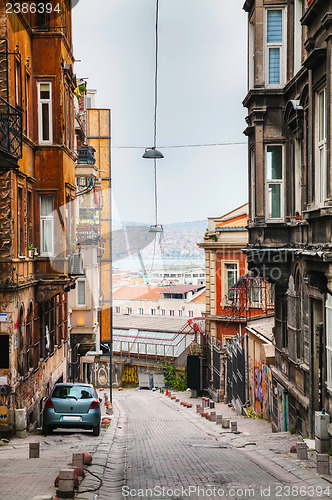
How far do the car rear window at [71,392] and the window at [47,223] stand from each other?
4.37 metres

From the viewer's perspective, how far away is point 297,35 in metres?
17.0

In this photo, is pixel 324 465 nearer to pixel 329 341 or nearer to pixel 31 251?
pixel 329 341

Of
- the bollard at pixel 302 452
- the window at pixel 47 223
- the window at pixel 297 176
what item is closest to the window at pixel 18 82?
the window at pixel 47 223

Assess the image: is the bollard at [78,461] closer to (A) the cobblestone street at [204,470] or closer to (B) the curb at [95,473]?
(B) the curb at [95,473]

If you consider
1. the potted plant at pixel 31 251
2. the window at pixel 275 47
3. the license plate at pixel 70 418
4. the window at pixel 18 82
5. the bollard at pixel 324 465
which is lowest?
the license plate at pixel 70 418

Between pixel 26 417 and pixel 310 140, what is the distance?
9805 mm

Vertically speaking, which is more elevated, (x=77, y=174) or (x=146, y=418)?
(x=77, y=174)

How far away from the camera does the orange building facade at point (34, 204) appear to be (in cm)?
1622

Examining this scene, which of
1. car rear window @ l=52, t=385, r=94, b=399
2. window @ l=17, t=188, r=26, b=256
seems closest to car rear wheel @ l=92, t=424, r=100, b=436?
car rear window @ l=52, t=385, r=94, b=399

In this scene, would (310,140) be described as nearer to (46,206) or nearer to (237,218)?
(46,206)

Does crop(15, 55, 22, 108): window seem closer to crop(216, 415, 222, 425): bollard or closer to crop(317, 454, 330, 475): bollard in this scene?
crop(317, 454, 330, 475): bollard

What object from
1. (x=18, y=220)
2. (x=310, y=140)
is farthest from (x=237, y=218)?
(x=310, y=140)

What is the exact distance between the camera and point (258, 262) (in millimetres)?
17750

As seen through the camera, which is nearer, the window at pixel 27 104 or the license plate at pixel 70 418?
the license plate at pixel 70 418
